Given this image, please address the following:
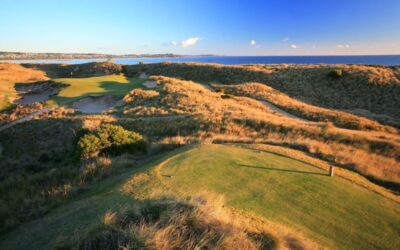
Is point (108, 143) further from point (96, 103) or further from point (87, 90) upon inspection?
point (87, 90)

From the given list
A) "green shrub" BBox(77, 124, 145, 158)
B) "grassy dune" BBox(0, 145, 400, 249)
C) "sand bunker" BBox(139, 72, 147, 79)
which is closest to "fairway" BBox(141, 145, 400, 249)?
"grassy dune" BBox(0, 145, 400, 249)

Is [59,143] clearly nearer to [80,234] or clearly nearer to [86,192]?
[86,192]

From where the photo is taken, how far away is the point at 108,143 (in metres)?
14.6

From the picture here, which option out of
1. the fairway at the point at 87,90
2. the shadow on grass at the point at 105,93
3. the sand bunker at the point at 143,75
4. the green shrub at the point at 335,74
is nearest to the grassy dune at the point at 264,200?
the shadow on grass at the point at 105,93

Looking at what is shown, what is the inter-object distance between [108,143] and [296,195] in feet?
33.2

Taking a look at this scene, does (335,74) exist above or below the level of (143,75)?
above

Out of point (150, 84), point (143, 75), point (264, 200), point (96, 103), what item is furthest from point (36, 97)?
point (264, 200)

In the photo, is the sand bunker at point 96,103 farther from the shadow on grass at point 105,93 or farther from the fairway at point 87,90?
the fairway at point 87,90

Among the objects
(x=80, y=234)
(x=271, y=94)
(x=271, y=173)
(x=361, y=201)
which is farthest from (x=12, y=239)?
(x=271, y=94)

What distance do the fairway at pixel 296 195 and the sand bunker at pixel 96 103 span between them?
80.4ft

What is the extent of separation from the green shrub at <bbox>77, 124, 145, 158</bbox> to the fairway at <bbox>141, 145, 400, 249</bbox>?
5309 millimetres

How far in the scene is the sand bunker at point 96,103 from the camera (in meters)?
32.1

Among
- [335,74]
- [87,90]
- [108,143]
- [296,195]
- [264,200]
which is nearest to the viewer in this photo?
[264,200]

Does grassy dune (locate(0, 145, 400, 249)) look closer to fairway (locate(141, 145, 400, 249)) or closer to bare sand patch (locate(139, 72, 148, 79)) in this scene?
fairway (locate(141, 145, 400, 249))
